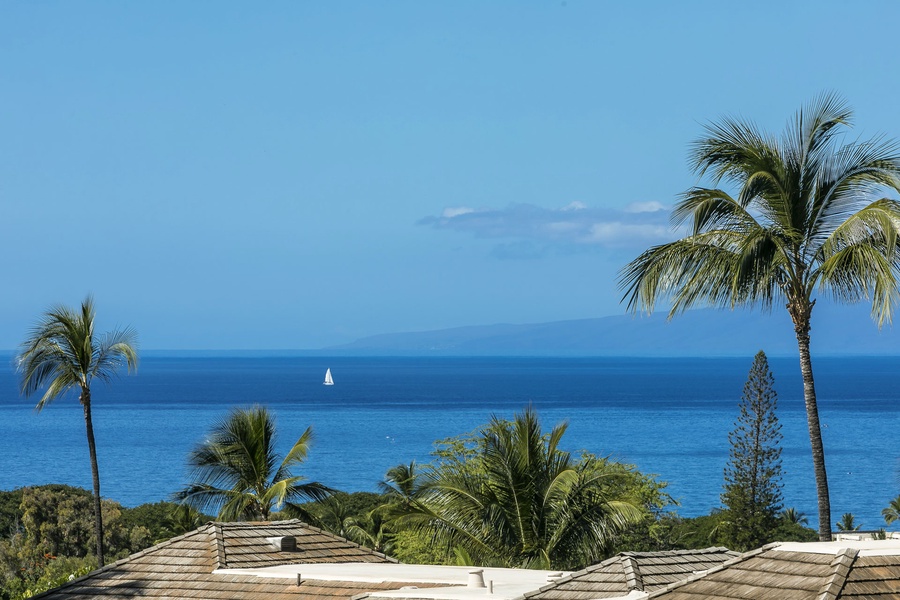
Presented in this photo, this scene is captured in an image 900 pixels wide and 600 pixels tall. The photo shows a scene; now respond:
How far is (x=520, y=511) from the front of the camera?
71.3ft

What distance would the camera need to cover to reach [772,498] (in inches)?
2064

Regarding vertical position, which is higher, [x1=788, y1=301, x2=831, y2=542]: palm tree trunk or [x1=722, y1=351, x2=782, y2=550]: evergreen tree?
[x1=788, y1=301, x2=831, y2=542]: palm tree trunk

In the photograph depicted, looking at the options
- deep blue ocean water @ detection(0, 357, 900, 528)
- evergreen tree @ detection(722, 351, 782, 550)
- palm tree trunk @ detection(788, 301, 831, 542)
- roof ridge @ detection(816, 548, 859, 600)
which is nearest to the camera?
roof ridge @ detection(816, 548, 859, 600)

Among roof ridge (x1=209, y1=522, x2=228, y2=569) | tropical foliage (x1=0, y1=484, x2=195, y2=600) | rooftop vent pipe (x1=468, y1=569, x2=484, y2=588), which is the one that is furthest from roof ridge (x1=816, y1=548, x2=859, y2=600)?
tropical foliage (x1=0, y1=484, x2=195, y2=600)

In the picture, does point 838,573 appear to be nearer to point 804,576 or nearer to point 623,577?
point 804,576

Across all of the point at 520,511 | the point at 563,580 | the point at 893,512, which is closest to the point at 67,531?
the point at 520,511

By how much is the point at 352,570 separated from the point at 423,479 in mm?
6528

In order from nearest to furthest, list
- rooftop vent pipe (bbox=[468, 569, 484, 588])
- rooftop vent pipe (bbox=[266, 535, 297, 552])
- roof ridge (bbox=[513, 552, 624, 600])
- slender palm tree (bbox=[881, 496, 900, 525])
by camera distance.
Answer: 1. roof ridge (bbox=[513, 552, 624, 600])
2. rooftop vent pipe (bbox=[468, 569, 484, 588])
3. rooftop vent pipe (bbox=[266, 535, 297, 552])
4. slender palm tree (bbox=[881, 496, 900, 525])

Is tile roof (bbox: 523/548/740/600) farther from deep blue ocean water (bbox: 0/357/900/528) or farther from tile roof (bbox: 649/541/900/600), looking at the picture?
deep blue ocean water (bbox: 0/357/900/528)

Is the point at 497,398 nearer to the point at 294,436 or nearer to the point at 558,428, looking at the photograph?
the point at 294,436

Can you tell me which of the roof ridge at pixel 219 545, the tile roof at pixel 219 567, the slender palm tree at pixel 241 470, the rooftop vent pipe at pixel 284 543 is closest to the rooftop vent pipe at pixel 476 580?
the tile roof at pixel 219 567

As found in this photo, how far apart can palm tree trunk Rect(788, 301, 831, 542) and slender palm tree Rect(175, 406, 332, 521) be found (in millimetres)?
14745

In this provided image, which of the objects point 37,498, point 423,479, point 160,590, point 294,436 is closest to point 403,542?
point 423,479

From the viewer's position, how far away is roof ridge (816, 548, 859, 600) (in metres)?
9.62
